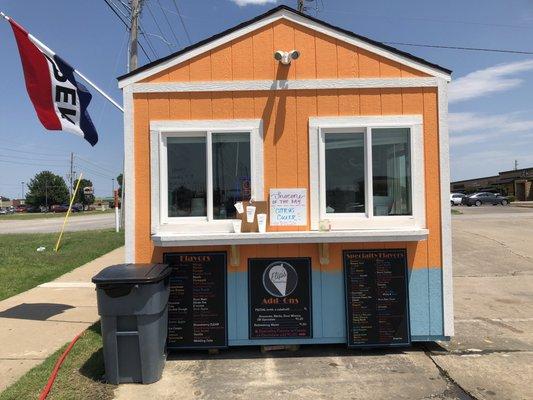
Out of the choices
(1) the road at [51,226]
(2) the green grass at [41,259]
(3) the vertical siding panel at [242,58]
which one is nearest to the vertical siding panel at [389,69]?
(3) the vertical siding panel at [242,58]

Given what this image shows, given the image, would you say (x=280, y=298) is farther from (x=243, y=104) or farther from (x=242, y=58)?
(x=242, y=58)

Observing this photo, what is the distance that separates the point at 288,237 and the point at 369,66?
7.52 feet

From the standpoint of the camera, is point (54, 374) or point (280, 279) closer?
point (54, 374)

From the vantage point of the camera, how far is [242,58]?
555cm

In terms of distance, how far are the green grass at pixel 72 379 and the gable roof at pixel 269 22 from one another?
3130 mm

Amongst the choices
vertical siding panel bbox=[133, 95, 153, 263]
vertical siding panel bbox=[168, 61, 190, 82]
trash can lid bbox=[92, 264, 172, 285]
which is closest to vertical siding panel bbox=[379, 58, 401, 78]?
vertical siding panel bbox=[168, 61, 190, 82]

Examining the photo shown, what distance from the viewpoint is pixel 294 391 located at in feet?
14.1

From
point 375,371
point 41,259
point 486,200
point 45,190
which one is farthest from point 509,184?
point 45,190

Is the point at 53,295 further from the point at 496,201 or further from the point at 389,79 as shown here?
the point at 496,201

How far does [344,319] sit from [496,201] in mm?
48951

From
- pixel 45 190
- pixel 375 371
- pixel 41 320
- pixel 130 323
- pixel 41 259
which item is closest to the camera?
pixel 130 323

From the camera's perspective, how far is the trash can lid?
436 centimetres

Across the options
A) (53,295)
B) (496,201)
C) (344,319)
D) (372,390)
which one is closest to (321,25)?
(344,319)

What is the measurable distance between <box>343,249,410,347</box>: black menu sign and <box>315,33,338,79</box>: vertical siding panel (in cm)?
214
